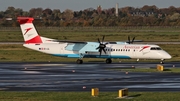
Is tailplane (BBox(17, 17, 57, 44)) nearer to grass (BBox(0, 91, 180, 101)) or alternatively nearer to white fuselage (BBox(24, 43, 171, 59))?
white fuselage (BBox(24, 43, 171, 59))

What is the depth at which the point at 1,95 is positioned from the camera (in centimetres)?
3070

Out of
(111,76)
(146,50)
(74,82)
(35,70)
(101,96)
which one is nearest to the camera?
(101,96)

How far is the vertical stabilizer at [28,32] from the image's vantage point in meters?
64.8

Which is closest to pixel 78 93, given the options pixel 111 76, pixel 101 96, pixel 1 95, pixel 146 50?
pixel 101 96

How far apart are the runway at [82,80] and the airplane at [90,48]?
1128 centimetres

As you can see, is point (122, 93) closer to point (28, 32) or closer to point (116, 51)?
point (116, 51)

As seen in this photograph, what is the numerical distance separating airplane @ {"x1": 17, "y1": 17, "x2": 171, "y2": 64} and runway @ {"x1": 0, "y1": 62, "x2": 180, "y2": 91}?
1128 cm

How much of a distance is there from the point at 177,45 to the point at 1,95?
62.9 m

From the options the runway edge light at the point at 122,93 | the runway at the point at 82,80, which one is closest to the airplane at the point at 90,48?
the runway at the point at 82,80

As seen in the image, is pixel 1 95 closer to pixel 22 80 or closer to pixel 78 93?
pixel 78 93

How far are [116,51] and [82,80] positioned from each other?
2163cm

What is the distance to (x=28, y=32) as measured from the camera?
214 feet

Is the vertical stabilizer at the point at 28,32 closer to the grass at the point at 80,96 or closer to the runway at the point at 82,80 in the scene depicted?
the runway at the point at 82,80

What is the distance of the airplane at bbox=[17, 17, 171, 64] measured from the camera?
60.8m
